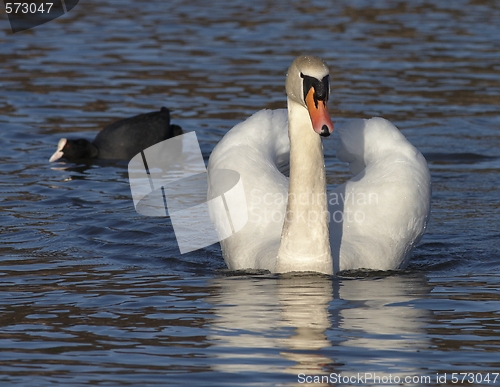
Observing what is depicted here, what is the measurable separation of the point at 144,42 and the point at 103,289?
43.8ft

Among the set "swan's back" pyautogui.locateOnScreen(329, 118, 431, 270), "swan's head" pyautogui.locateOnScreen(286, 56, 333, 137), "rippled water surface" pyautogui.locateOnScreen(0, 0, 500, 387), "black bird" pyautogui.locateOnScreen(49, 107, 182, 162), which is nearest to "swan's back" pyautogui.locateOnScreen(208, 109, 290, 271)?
"rippled water surface" pyautogui.locateOnScreen(0, 0, 500, 387)

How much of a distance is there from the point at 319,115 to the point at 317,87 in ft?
0.74

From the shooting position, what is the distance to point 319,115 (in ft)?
22.8

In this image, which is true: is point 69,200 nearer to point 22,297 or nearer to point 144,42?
point 22,297

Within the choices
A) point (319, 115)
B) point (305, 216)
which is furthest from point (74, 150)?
point (319, 115)

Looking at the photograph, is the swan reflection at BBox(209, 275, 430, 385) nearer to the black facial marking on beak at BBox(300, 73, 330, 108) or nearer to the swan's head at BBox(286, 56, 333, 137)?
the swan's head at BBox(286, 56, 333, 137)

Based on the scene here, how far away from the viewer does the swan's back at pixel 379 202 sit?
26.0ft

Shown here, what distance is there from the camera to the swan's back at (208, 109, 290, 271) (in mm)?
8070

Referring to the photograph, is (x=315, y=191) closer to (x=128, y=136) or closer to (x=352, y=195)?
(x=352, y=195)

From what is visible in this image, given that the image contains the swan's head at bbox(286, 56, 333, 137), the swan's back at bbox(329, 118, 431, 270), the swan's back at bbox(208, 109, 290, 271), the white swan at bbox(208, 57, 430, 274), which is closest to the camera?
the swan's head at bbox(286, 56, 333, 137)

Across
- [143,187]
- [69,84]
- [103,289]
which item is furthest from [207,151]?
[103,289]

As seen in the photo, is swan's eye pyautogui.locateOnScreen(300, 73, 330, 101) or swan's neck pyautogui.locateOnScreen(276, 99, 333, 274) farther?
swan's neck pyautogui.locateOnScreen(276, 99, 333, 274)

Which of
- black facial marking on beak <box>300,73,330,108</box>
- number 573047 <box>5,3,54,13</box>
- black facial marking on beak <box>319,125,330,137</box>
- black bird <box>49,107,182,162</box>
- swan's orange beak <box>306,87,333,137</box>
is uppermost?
black facial marking on beak <box>300,73,330,108</box>

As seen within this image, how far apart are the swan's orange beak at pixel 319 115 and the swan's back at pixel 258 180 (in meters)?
1.26
